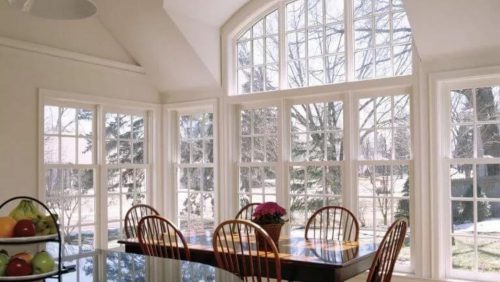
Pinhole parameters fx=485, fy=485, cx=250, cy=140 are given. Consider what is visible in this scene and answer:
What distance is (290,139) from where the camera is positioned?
185 inches

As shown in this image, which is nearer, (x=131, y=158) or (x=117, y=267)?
(x=117, y=267)

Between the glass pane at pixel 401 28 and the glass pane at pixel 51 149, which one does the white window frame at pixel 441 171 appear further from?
the glass pane at pixel 51 149

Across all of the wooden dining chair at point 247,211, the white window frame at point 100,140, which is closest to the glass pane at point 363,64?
the wooden dining chair at point 247,211

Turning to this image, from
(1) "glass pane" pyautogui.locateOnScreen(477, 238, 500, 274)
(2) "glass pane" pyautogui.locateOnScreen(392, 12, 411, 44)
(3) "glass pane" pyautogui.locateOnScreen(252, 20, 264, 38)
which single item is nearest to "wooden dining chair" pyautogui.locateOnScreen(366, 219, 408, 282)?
(1) "glass pane" pyautogui.locateOnScreen(477, 238, 500, 274)

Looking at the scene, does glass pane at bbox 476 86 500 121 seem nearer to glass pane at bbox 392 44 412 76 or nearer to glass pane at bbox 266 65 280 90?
glass pane at bbox 392 44 412 76

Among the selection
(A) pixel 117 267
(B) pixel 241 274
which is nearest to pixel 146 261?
(A) pixel 117 267

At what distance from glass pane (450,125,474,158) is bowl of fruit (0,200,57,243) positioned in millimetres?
3219

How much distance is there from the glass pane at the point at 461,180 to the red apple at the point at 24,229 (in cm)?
327

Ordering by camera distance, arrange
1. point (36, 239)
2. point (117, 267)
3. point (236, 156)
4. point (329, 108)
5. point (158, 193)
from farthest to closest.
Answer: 1. point (158, 193)
2. point (236, 156)
3. point (329, 108)
4. point (117, 267)
5. point (36, 239)

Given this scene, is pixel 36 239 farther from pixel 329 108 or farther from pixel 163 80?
pixel 163 80

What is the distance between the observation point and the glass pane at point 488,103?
3.65 metres

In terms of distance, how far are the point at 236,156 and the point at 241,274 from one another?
2219 millimetres

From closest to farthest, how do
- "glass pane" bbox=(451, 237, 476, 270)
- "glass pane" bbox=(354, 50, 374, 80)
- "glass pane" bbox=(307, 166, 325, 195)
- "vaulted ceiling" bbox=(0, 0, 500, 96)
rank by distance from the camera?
"vaulted ceiling" bbox=(0, 0, 500, 96) → "glass pane" bbox=(451, 237, 476, 270) → "glass pane" bbox=(354, 50, 374, 80) → "glass pane" bbox=(307, 166, 325, 195)

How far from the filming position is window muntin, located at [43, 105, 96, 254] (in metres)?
4.41
